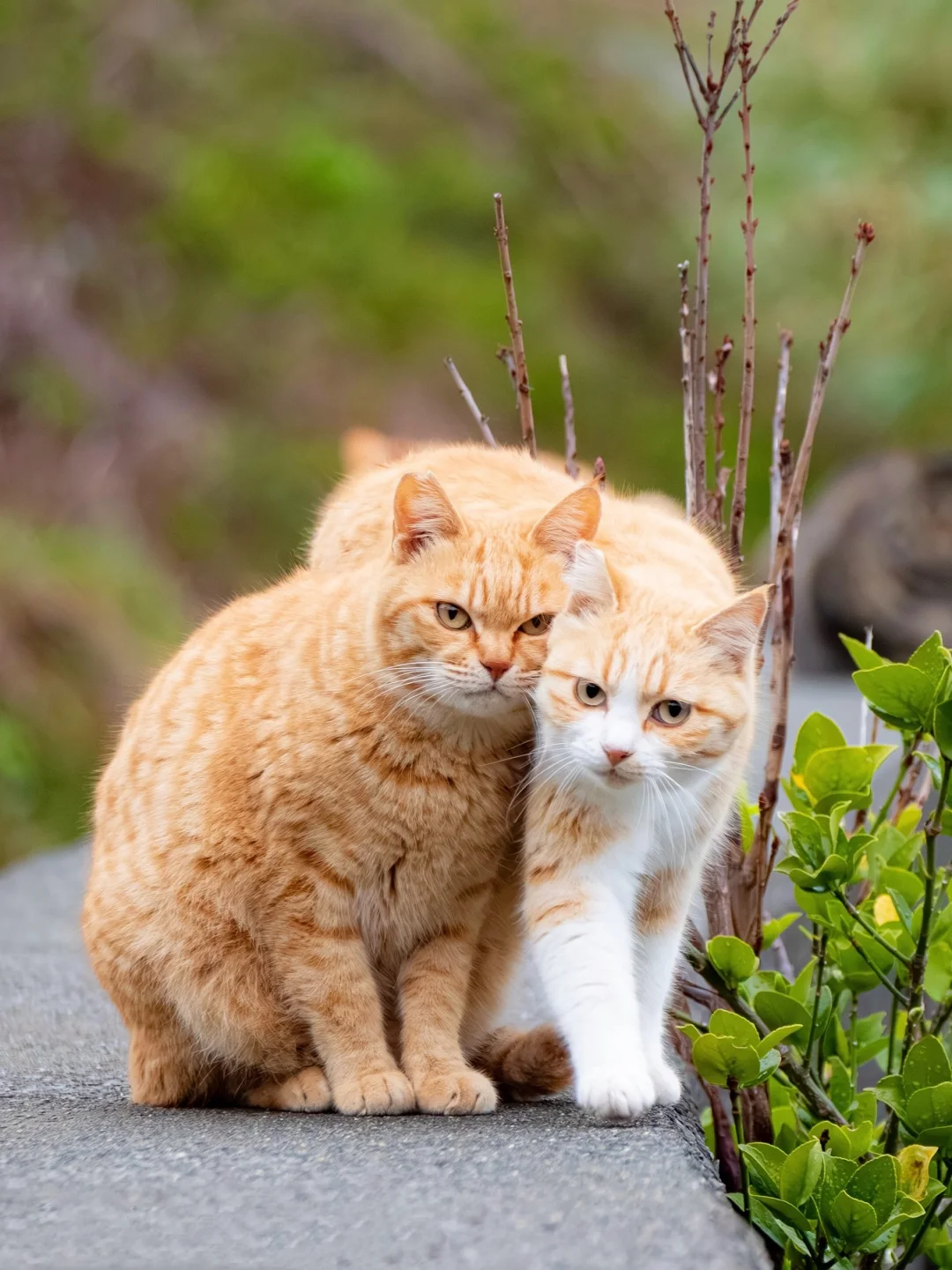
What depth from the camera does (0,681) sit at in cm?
434

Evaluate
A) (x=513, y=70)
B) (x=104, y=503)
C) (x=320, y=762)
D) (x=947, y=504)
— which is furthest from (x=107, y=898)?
(x=513, y=70)

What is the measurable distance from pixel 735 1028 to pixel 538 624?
47 cm

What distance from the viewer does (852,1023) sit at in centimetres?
191

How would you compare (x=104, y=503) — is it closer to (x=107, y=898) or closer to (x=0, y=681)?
(x=0, y=681)

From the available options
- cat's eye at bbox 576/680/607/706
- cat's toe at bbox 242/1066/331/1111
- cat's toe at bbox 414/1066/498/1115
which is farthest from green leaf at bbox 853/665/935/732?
cat's toe at bbox 242/1066/331/1111

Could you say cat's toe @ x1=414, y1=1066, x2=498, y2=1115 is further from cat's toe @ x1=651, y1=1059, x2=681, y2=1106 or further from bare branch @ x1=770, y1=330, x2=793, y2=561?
bare branch @ x1=770, y1=330, x2=793, y2=561

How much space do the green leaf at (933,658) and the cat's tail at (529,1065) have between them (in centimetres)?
56

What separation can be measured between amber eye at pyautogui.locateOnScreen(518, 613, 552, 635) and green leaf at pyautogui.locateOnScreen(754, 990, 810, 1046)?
0.46 meters

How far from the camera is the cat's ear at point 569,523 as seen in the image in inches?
61.9

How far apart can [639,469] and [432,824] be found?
539 cm

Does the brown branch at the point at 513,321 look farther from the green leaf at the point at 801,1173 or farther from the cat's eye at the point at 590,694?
A: the green leaf at the point at 801,1173

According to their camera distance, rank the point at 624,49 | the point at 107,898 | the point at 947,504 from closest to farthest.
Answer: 1. the point at 107,898
2. the point at 947,504
3. the point at 624,49

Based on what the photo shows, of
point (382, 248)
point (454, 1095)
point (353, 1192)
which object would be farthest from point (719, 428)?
point (382, 248)

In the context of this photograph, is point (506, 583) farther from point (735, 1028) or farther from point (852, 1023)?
point (852, 1023)
